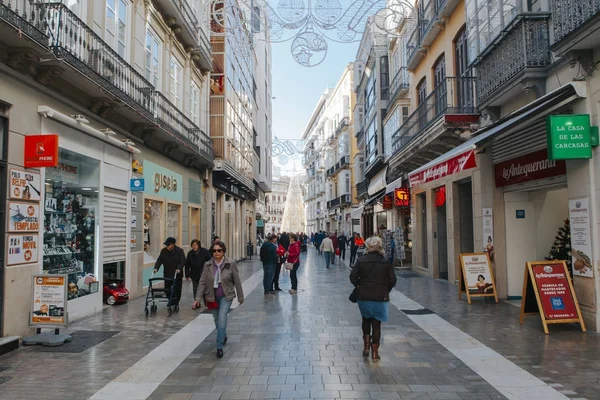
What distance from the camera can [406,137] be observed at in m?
18.7

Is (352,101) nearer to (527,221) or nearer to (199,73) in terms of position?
(199,73)

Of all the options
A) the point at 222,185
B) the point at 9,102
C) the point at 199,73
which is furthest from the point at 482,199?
the point at 222,185

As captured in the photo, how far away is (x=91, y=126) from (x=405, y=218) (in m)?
16.3

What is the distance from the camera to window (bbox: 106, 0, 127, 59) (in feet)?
36.1

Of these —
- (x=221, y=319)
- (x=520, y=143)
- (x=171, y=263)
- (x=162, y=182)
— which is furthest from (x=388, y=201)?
(x=221, y=319)

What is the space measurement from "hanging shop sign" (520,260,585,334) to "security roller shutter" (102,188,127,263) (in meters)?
8.77

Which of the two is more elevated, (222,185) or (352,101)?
(352,101)

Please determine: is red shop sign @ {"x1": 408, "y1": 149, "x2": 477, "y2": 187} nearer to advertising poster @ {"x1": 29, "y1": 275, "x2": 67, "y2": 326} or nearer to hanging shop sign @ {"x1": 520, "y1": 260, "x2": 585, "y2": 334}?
hanging shop sign @ {"x1": 520, "y1": 260, "x2": 585, "y2": 334}

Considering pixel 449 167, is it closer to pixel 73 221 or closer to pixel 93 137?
pixel 93 137

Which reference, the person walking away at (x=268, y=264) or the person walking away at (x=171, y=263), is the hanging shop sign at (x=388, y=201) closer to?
the person walking away at (x=268, y=264)

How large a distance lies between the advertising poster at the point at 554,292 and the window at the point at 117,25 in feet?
33.9

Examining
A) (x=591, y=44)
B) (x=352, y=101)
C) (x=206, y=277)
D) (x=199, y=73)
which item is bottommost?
(x=206, y=277)

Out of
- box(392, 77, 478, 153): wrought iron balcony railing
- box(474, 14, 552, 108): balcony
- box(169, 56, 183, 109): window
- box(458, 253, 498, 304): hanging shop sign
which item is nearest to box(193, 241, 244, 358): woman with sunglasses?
box(458, 253, 498, 304): hanging shop sign

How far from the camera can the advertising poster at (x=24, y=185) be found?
23.8 feet
